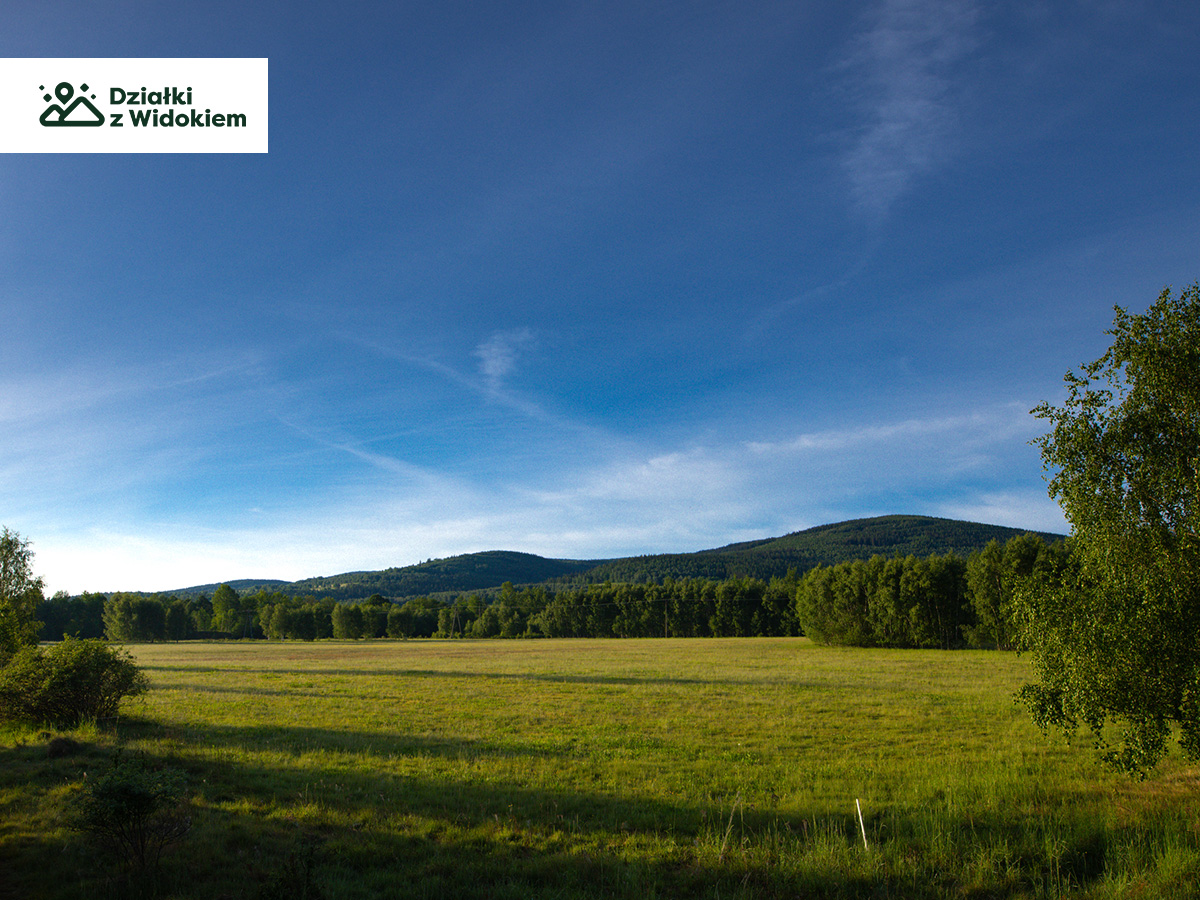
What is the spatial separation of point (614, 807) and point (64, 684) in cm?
2024

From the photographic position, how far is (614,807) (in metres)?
14.6

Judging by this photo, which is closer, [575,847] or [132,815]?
[132,815]

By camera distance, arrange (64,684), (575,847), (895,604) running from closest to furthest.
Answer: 1. (575,847)
2. (64,684)
3. (895,604)

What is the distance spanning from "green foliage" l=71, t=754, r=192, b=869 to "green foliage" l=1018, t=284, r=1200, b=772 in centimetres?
1905

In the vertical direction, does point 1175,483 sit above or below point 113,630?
above

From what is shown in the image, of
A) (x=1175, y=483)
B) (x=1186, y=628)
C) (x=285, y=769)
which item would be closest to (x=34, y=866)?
(x=285, y=769)

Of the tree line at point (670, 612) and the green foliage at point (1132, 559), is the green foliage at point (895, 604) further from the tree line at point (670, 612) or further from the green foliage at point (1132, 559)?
the green foliage at point (1132, 559)

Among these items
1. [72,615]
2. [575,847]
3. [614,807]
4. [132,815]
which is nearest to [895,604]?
[614,807]

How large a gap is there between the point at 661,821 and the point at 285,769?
10.8 meters

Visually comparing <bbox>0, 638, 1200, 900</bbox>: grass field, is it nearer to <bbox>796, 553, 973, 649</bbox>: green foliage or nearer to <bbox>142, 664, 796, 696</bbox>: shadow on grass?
<bbox>142, 664, 796, 696</bbox>: shadow on grass

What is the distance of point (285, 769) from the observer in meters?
17.6

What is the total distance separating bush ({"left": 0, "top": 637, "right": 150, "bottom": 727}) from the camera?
21.7 metres

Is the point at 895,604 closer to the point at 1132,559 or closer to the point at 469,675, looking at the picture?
the point at 469,675

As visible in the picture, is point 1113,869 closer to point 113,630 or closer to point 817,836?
point 817,836
